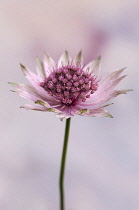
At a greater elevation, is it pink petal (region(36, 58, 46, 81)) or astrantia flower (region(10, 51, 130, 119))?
pink petal (region(36, 58, 46, 81))

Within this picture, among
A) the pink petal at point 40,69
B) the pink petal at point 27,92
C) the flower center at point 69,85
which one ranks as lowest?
the pink petal at point 27,92

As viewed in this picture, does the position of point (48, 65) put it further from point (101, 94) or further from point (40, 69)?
point (101, 94)

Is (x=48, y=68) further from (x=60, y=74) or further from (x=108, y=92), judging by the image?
(x=108, y=92)

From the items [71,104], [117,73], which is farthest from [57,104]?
[117,73]

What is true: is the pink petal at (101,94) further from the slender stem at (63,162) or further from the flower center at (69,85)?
the slender stem at (63,162)

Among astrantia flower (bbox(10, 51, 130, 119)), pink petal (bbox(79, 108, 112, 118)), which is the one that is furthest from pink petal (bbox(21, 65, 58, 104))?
pink petal (bbox(79, 108, 112, 118))

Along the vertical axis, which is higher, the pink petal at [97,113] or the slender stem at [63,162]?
the pink petal at [97,113]

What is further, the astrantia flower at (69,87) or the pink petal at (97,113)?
the astrantia flower at (69,87)

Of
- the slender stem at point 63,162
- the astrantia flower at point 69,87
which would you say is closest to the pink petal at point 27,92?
the astrantia flower at point 69,87

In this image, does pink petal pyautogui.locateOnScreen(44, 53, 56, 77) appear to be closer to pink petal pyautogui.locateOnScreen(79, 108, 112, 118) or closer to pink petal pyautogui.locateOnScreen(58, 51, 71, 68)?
pink petal pyautogui.locateOnScreen(58, 51, 71, 68)

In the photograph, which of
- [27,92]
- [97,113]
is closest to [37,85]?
[27,92]
